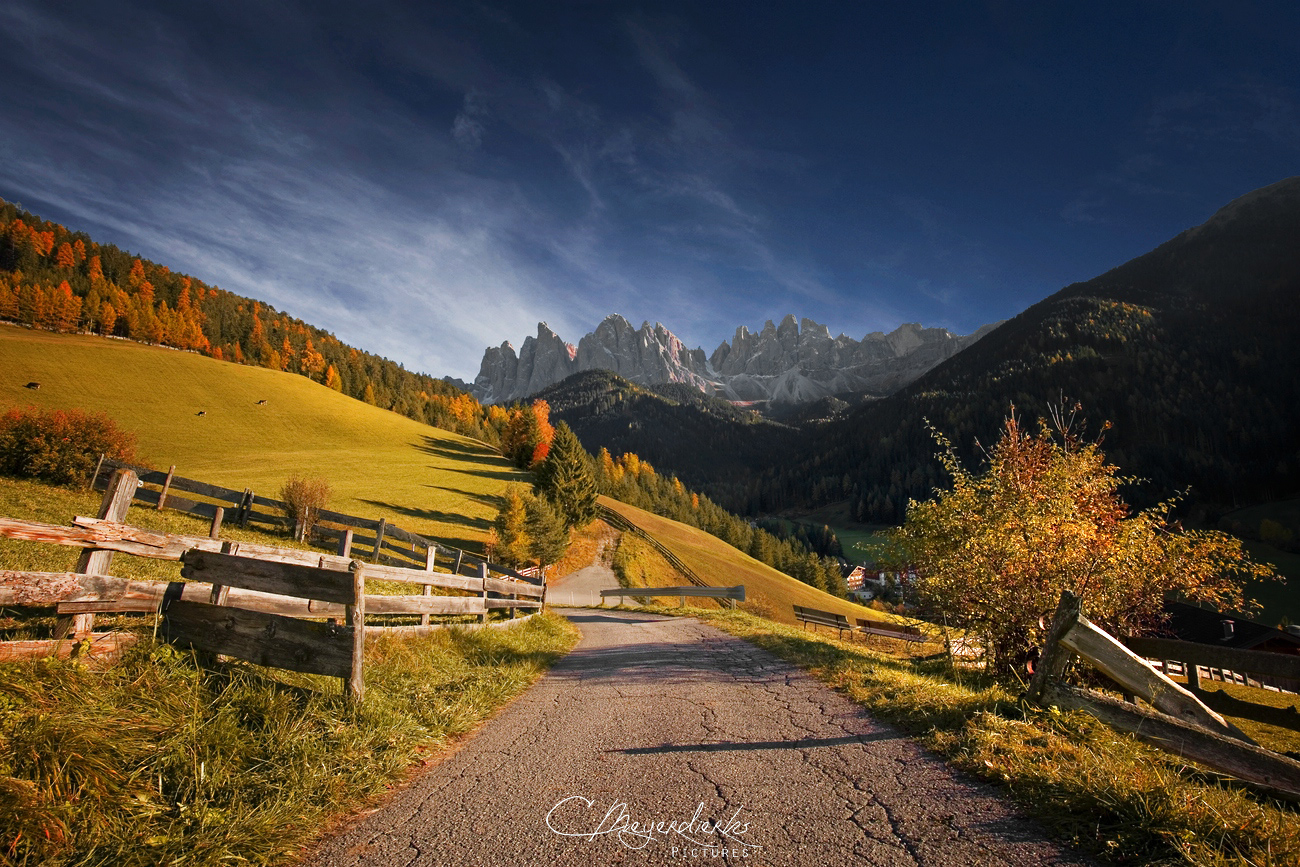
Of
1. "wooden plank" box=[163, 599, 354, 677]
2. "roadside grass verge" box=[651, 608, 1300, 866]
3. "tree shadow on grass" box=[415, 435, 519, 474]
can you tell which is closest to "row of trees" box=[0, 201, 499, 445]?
"tree shadow on grass" box=[415, 435, 519, 474]

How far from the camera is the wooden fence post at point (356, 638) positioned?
5.14m

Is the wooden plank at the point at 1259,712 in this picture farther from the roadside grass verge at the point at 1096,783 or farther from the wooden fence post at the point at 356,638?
the wooden fence post at the point at 356,638

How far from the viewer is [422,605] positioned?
843cm

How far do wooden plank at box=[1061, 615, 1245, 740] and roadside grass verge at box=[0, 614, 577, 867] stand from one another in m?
6.82

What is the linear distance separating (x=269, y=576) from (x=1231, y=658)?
1067 cm

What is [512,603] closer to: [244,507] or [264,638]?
[264,638]

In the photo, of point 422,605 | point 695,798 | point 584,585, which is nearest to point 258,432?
point 584,585

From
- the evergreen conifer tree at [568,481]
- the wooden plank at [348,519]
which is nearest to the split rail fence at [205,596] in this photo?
the wooden plank at [348,519]

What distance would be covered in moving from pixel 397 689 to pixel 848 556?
15011cm

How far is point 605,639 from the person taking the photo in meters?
14.7

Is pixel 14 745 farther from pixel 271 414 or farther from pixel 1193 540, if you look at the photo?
pixel 271 414

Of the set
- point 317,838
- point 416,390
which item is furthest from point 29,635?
point 416,390

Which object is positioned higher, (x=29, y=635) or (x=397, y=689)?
(x=29, y=635)

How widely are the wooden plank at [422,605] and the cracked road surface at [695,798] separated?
7.29 ft
